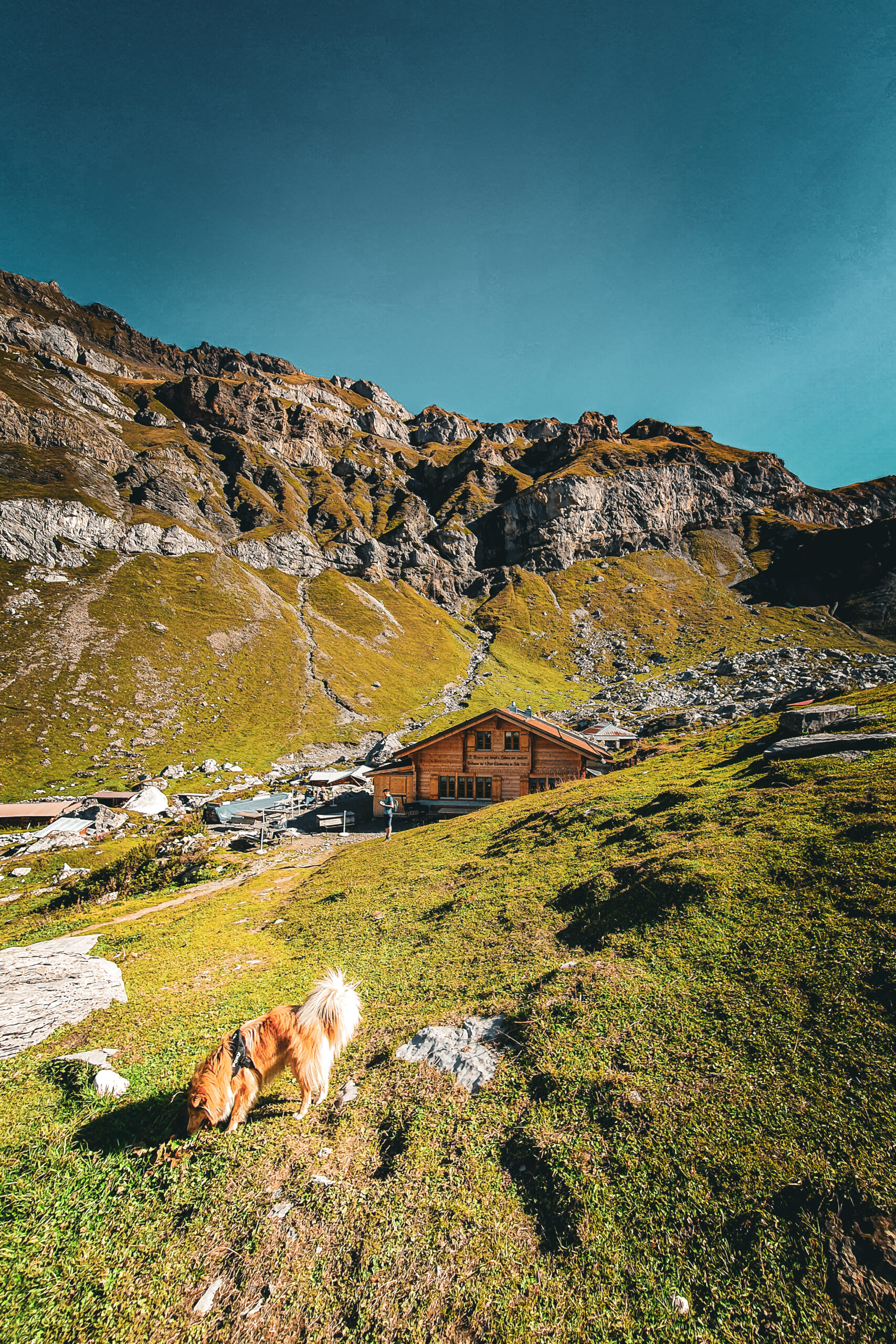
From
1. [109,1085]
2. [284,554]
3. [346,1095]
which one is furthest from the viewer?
[284,554]

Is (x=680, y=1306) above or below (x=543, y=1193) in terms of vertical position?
above

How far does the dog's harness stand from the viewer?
280 inches

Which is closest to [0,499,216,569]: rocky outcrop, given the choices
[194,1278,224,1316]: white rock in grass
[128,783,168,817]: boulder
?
[128,783,168,817]: boulder

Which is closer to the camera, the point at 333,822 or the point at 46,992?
the point at 46,992

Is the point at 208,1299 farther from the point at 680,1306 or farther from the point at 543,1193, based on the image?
the point at 680,1306

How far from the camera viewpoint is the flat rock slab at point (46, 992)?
9.24 meters

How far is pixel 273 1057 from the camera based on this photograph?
7.46 m

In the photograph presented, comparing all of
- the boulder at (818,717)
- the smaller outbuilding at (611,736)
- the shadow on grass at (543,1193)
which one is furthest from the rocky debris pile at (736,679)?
the shadow on grass at (543,1193)

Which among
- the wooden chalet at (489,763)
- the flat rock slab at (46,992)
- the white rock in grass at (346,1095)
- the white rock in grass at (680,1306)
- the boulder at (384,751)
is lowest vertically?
the boulder at (384,751)

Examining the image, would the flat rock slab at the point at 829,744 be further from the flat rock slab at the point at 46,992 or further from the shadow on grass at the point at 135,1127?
the flat rock slab at the point at 46,992

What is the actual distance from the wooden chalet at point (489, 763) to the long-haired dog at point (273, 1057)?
30.4m

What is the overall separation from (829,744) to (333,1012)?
1777 cm

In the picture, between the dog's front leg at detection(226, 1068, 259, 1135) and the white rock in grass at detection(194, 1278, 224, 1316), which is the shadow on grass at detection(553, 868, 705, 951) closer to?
the dog's front leg at detection(226, 1068, 259, 1135)

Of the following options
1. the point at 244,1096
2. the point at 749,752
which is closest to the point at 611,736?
the point at 749,752
